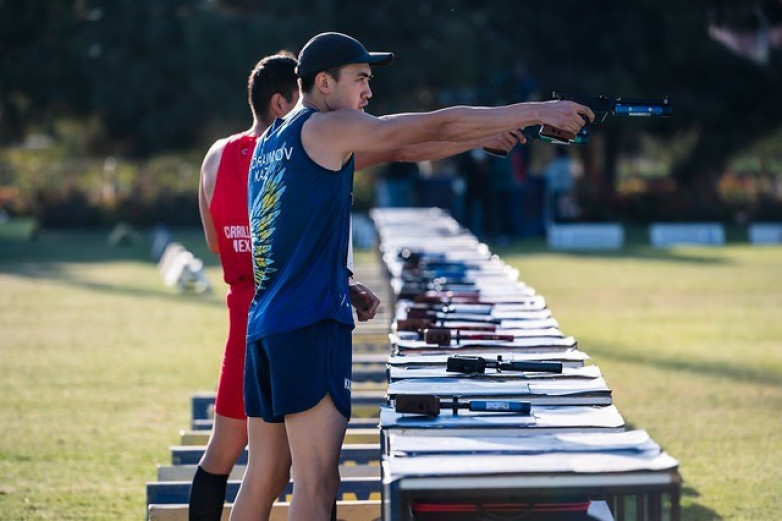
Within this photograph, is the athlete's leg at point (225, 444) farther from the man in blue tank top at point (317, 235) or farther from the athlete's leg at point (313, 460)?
the athlete's leg at point (313, 460)

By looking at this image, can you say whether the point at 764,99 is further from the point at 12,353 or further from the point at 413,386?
the point at 413,386

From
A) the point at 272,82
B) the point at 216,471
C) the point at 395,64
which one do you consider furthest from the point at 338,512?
the point at 395,64

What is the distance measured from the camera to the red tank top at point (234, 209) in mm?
5871

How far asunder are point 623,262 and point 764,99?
14.8 m

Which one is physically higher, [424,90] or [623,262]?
[424,90]

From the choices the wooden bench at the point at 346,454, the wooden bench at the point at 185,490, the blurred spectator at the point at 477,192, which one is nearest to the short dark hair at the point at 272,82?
the wooden bench at the point at 185,490

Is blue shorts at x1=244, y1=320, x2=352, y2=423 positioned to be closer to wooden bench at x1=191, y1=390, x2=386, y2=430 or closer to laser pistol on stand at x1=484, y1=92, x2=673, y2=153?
laser pistol on stand at x1=484, y1=92, x2=673, y2=153

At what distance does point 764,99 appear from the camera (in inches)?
1435

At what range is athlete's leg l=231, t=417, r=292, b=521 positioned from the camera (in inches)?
198

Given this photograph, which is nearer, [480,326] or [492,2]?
[480,326]

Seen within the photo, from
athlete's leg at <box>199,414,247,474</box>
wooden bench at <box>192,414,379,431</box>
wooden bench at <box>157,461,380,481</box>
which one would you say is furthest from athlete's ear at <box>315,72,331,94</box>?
wooden bench at <box>192,414,379,431</box>

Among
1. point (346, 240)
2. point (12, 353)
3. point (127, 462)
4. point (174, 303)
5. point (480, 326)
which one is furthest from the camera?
point (174, 303)

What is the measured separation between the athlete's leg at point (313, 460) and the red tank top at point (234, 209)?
3.83 feet

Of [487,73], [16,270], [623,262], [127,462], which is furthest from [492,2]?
[127,462]
